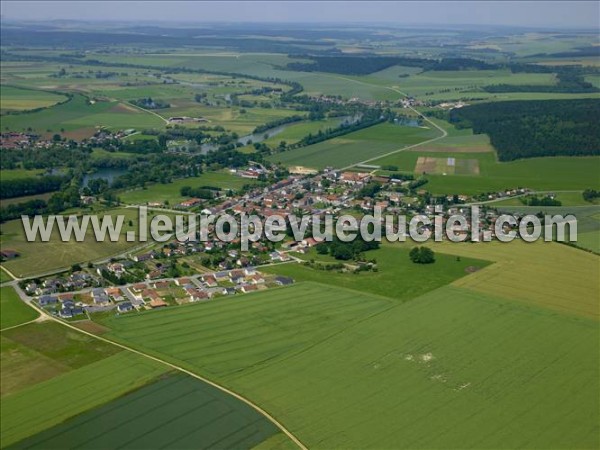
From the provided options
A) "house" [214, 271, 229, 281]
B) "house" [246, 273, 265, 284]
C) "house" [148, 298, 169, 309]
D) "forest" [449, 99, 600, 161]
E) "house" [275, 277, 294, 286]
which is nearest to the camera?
"house" [148, 298, 169, 309]

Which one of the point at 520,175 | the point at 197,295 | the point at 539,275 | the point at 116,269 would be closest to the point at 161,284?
the point at 197,295

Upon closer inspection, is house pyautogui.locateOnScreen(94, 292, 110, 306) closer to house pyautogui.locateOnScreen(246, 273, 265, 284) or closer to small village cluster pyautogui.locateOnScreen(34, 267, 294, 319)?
small village cluster pyautogui.locateOnScreen(34, 267, 294, 319)

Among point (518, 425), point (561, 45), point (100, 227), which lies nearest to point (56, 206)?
point (100, 227)

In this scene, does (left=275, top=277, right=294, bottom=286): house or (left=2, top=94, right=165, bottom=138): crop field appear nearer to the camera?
→ (left=275, top=277, right=294, bottom=286): house

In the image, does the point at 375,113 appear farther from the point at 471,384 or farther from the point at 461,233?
the point at 471,384

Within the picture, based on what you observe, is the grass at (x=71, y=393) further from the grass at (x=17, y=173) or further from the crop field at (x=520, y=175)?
the grass at (x=17, y=173)

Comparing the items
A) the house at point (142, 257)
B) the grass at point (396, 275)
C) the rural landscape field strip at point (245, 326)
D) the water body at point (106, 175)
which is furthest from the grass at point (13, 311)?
the water body at point (106, 175)

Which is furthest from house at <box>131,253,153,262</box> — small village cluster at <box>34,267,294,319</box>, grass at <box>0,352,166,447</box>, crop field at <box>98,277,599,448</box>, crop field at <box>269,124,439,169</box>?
crop field at <box>269,124,439,169</box>
